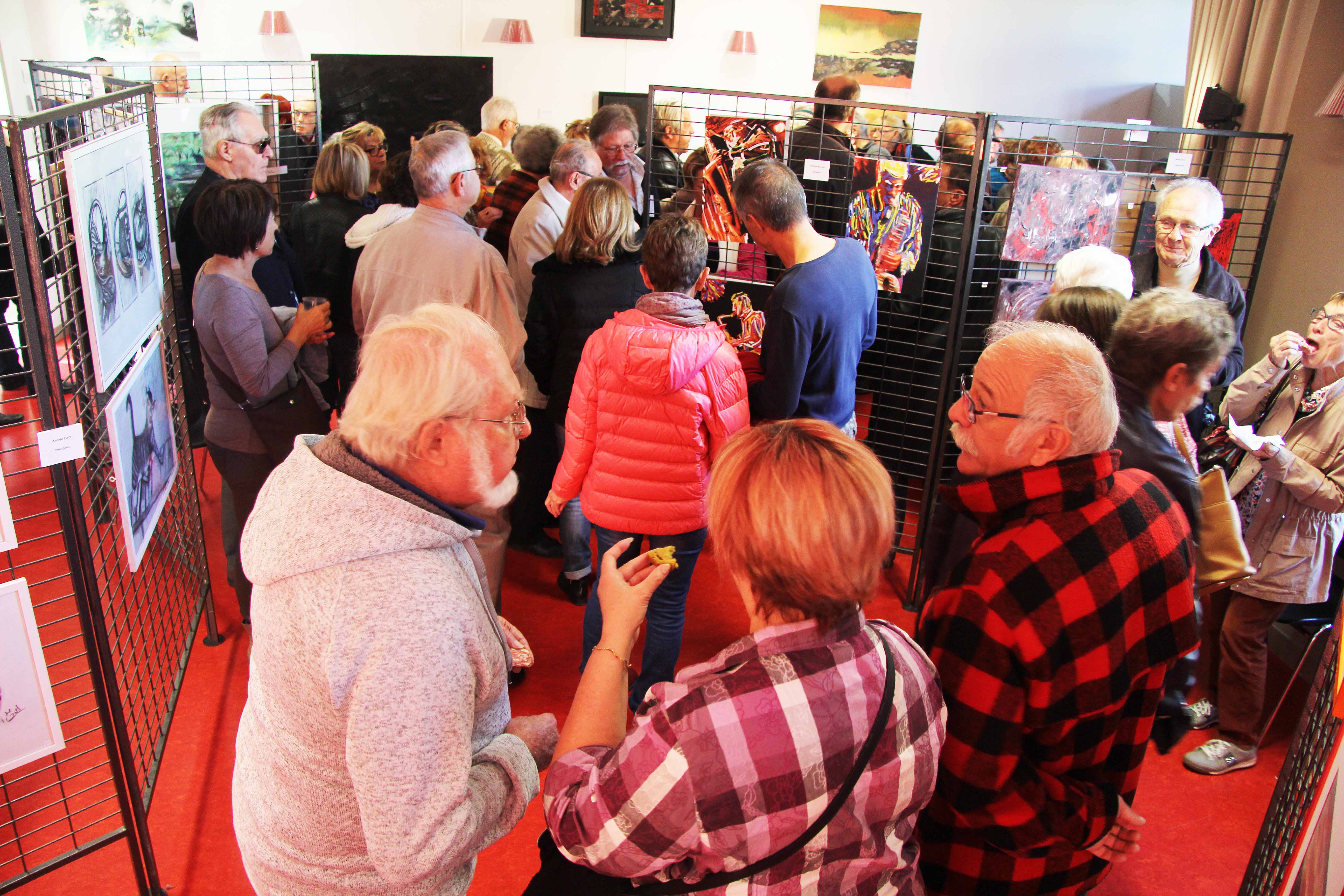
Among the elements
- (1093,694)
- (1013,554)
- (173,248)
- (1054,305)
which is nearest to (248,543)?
(1013,554)

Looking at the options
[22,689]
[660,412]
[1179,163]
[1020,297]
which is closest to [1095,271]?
[1020,297]

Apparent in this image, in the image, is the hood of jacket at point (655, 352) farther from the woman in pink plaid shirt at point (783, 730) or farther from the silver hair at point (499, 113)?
the silver hair at point (499, 113)

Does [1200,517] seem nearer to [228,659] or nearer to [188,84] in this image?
[228,659]

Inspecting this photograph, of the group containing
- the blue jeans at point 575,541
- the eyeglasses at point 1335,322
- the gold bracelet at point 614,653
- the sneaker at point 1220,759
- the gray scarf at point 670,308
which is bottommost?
the sneaker at point 1220,759

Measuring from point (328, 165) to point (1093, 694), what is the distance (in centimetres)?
366

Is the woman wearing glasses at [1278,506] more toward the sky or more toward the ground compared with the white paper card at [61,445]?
more toward the ground

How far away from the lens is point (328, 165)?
151 inches

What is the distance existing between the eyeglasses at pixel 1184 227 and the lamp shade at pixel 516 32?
282 inches

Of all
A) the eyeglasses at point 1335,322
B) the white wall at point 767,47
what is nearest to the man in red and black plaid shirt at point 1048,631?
the eyeglasses at point 1335,322

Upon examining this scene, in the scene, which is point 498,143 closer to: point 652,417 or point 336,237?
point 336,237

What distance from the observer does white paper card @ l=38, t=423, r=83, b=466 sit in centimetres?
162

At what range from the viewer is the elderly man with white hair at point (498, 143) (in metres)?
5.04

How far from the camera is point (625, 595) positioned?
134cm

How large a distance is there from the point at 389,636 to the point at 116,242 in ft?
4.83
